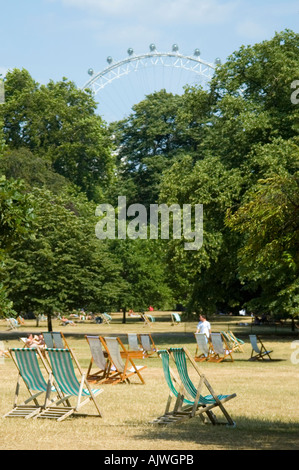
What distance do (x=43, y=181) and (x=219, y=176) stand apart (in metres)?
24.1

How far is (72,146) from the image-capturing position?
66938 millimetres

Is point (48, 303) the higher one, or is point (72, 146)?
point (72, 146)

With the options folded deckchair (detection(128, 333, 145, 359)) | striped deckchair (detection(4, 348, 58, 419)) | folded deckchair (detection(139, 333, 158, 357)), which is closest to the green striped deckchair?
striped deckchair (detection(4, 348, 58, 419))

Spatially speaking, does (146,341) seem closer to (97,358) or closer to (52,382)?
(97,358)

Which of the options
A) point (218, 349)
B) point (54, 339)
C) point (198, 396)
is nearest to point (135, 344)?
point (218, 349)

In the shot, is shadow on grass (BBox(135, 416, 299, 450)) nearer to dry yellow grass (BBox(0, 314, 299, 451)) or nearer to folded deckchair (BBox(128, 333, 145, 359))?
dry yellow grass (BBox(0, 314, 299, 451))

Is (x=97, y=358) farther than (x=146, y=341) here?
No

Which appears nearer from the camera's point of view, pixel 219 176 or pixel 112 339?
pixel 112 339

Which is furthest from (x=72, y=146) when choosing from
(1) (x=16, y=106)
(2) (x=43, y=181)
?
(2) (x=43, y=181)

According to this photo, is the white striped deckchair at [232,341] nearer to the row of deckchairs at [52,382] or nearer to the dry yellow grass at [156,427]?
the dry yellow grass at [156,427]

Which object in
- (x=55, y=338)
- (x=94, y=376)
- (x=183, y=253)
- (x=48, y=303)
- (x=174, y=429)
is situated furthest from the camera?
(x=48, y=303)

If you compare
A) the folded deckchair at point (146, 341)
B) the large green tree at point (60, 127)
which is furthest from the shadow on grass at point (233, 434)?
the large green tree at point (60, 127)
